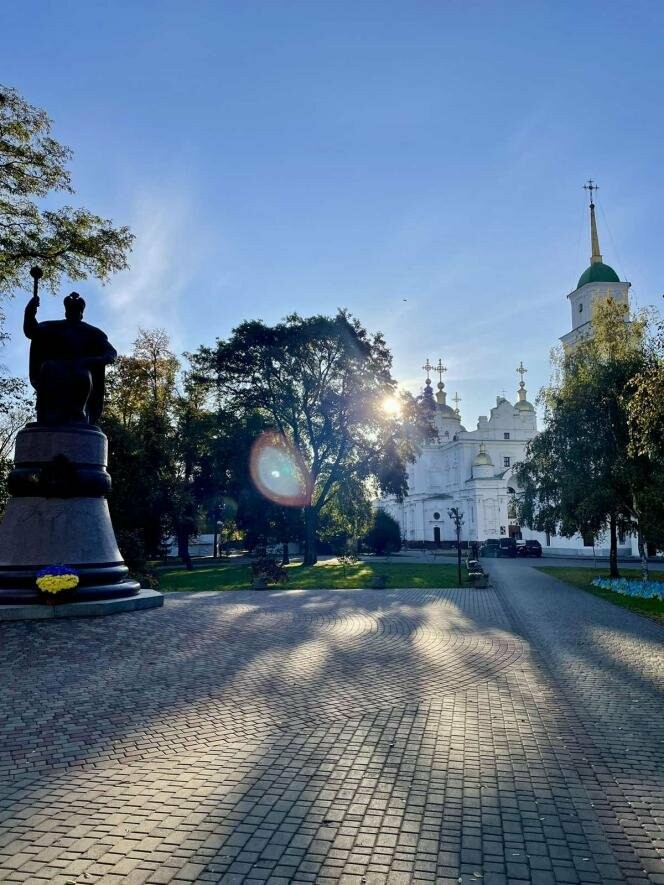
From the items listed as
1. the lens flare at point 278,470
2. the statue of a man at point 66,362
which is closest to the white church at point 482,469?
the lens flare at point 278,470

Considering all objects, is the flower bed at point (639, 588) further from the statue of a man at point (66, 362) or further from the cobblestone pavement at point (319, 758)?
the statue of a man at point (66, 362)

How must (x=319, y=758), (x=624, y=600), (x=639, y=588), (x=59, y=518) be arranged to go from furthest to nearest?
(x=639, y=588)
(x=624, y=600)
(x=59, y=518)
(x=319, y=758)

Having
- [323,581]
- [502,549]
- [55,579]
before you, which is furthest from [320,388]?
[502,549]

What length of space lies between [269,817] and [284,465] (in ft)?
112

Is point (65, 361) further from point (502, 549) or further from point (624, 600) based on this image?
point (502, 549)

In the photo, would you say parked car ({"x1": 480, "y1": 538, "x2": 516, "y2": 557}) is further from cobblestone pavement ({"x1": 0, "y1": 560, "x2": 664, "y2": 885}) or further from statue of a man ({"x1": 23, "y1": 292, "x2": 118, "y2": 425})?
statue of a man ({"x1": 23, "y1": 292, "x2": 118, "y2": 425})

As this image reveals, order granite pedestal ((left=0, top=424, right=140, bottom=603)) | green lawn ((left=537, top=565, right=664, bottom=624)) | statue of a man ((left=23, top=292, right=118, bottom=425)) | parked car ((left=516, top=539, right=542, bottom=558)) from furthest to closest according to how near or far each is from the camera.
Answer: parked car ((left=516, top=539, right=542, bottom=558)) → green lawn ((left=537, top=565, right=664, bottom=624)) → statue of a man ((left=23, top=292, right=118, bottom=425)) → granite pedestal ((left=0, top=424, right=140, bottom=603))

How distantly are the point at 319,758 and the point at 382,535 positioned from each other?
47.1m

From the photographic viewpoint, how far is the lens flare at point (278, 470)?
36.2m

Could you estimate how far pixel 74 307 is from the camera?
516 inches

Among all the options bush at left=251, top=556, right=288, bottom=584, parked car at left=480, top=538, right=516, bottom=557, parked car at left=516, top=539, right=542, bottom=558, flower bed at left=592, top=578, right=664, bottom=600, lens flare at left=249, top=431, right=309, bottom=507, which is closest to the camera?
flower bed at left=592, top=578, right=664, bottom=600

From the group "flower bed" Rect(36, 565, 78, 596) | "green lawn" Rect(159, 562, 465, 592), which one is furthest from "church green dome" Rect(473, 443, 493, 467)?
"flower bed" Rect(36, 565, 78, 596)

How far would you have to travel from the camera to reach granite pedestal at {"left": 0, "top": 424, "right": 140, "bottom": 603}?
1116 centimetres

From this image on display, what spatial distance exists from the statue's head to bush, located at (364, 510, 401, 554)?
40.8 m
